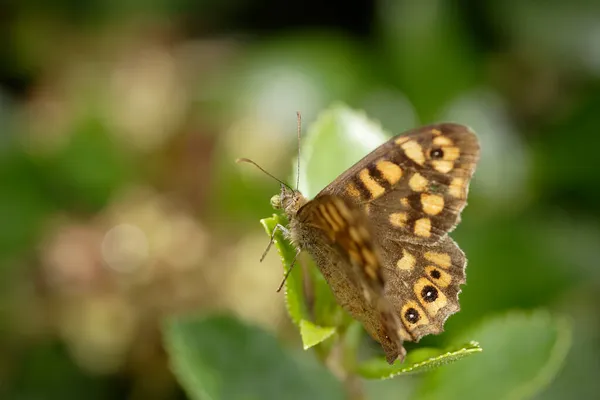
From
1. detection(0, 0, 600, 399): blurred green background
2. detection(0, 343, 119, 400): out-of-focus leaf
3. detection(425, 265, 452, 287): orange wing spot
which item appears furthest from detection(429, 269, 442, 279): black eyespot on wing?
detection(0, 343, 119, 400): out-of-focus leaf

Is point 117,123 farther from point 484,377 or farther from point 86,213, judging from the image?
point 484,377

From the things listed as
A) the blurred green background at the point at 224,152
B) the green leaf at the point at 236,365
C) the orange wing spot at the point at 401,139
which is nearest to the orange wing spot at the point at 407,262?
the orange wing spot at the point at 401,139

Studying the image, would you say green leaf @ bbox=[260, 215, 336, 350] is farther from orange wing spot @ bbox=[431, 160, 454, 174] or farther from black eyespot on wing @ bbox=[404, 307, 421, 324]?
orange wing spot @ bbox=[431, 160, 454, 174]

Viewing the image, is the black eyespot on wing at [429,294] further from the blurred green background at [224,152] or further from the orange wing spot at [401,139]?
the blurred green background at [224,152]

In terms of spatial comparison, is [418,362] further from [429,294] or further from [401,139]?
[401,139]

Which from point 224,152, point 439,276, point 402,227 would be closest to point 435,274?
point 439,276
